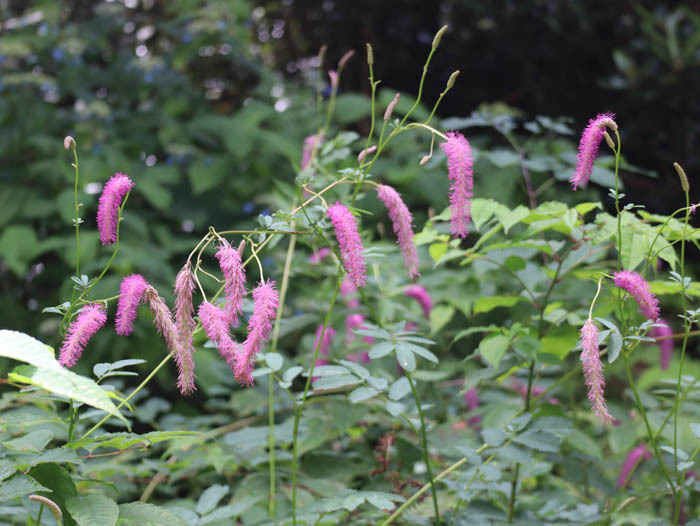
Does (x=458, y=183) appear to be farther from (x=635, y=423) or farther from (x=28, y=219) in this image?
(x=28, y=219)

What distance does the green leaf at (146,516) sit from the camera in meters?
0.92

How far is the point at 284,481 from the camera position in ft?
5.25

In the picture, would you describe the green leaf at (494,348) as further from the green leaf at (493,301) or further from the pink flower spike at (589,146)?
the pink flower spike at (589,146)

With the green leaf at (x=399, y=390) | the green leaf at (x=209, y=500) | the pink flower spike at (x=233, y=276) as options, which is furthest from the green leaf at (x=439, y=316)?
the pink flower spike at (x=233, y=276)

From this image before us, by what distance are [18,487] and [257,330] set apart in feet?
1.10

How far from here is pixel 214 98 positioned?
14.7ft

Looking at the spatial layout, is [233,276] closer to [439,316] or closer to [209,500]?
[209,500]

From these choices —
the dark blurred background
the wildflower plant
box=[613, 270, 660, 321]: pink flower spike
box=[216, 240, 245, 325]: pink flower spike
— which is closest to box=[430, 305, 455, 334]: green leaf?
the wildflower plant

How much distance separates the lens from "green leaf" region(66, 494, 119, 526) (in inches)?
33.3

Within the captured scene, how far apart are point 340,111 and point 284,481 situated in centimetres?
263

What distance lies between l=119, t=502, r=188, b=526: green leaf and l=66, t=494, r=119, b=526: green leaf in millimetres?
57

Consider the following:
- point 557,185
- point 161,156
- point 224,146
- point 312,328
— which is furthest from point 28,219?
point 557,185

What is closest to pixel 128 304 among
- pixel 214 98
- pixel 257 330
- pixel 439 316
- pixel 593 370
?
pixel 257 330

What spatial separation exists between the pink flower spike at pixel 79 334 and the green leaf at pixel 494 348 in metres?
0.71
